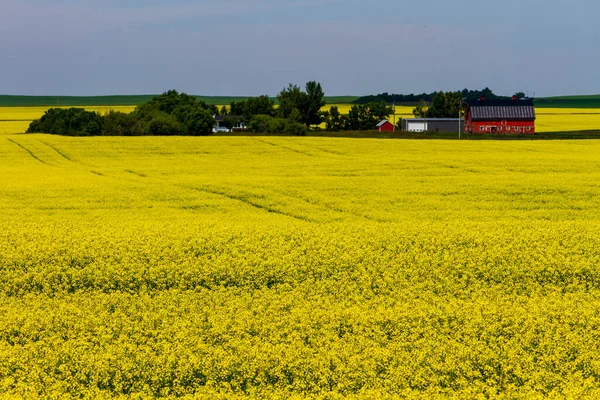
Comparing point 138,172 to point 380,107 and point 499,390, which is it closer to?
point 499,390

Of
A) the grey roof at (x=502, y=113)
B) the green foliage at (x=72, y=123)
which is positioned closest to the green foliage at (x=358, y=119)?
the grey roof at (x=502, y=113)

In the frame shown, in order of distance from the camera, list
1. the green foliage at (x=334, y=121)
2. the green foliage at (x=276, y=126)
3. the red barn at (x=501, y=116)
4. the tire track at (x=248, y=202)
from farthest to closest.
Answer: the green foliage at (x=334, y=121) < the red barn at (x=501, y=116) < the green foliage at (x=276, y=126) < the tire track at (x=248, y=202)

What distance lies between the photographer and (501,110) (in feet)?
381

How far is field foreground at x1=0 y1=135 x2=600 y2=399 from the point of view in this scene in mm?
12281

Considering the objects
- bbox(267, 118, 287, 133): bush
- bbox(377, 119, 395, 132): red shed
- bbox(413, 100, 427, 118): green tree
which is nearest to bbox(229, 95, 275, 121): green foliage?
bbox(377, 119, 395, 132): red shed

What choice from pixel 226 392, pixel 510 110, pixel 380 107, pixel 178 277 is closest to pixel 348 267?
pixel 178 277

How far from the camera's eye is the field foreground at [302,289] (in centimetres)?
1228

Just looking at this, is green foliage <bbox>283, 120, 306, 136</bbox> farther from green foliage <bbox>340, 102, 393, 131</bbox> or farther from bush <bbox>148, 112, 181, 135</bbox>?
green foliage <bbox>340, 102, 393, 131</bbox>

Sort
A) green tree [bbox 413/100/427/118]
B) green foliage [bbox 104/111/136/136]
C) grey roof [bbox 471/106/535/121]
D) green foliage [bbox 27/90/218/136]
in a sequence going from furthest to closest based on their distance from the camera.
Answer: green tree [bbox 413/100/427/118] < grey roof [bbox 471/106/535/121] < green foliage [bbox 104/111/136/136] < green foliage [bbox 27/90/218/136]

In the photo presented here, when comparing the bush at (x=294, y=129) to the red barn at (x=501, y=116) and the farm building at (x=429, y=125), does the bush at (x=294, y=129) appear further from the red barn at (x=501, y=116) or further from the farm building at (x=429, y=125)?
the farm building at (x=429, y=125)

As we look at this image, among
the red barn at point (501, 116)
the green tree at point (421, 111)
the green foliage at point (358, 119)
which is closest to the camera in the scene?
the red barn at point (501, 116)

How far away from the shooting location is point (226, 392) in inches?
465

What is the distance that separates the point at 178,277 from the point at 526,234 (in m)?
9.92

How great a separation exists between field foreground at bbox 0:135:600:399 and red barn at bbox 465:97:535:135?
8136 cm
